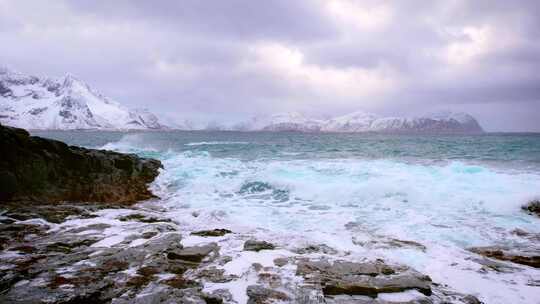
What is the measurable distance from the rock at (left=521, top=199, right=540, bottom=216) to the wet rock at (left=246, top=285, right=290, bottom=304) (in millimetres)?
11965

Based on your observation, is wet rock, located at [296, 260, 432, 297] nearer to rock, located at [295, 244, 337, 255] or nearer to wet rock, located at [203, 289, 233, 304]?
rock, located at [295, 244, 337, 255]

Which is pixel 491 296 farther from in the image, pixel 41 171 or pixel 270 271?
pixel 41 171

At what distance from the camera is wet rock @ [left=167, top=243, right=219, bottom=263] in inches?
258

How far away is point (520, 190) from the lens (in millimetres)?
14531

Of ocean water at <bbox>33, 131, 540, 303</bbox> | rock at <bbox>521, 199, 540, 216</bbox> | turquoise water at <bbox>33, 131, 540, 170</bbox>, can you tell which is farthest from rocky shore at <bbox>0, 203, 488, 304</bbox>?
turquoise water at <bbox>33, 131, 540, 170</bbox>

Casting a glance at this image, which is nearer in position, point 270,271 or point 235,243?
point 270,271

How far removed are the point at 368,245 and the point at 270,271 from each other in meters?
3.46

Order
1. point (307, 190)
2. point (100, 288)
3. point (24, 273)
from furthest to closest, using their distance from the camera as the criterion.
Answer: point (307, 190), point (24, 273), point (100, 288)

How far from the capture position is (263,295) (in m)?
5.13

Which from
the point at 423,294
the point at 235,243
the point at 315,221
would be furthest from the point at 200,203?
the point at 423,294

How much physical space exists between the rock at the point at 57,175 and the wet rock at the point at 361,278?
10820mm

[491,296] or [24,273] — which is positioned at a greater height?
[24,273]

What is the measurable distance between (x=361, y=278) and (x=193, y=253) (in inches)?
138

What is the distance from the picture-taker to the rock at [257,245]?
731cm
